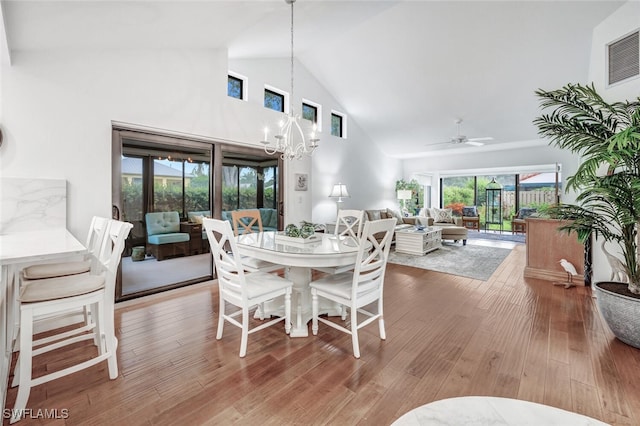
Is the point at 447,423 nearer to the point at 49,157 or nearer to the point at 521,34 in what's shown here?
the point at 49,157

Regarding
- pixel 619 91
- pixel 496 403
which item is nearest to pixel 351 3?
pixel 619 91

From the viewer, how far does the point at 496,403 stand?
1097 mm

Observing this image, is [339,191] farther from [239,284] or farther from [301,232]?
[239,284]

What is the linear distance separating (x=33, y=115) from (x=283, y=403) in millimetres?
3329

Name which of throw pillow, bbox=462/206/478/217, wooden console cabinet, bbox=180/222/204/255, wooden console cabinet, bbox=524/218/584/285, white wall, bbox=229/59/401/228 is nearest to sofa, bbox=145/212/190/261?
wooden console cabinet, bbox=180/222/204/255

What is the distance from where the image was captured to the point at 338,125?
7.16 m

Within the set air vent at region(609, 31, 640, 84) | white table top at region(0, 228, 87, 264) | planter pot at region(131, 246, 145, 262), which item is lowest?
planter pot at region(131, 246, 145, 262)

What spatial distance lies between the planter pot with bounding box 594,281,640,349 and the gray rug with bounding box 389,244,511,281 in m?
1.80

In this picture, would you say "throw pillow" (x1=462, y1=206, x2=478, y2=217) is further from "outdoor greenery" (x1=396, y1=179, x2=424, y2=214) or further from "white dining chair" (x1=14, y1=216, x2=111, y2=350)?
"white dining chair" (x1=14, y1=216, x2=111, y2=350)

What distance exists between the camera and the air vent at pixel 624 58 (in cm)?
316

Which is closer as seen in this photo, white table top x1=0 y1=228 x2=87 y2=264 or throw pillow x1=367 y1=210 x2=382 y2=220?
white table top x1=0 y1=228 x2=87 y2=264

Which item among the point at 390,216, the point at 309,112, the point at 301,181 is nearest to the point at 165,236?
the point at 301,181

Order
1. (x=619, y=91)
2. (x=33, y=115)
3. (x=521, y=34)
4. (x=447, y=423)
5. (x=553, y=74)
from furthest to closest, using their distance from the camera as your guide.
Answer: (x=553, y=74)
(x=521, y=34)
(x=619, y=91)
(x=33, y=115)
(x=447, y=423)

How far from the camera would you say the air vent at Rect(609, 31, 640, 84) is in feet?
10.4
